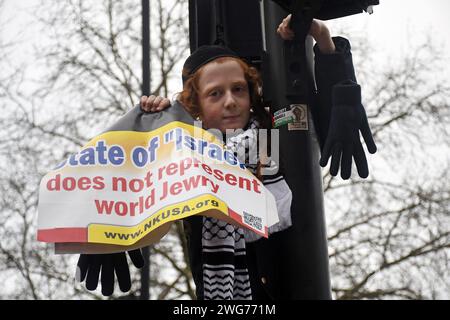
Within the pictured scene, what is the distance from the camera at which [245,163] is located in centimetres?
295

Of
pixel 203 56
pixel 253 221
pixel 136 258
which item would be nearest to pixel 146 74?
pixel 203 56

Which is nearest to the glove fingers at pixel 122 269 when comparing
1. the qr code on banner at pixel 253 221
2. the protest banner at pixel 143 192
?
the protest banner at pixel 143 192

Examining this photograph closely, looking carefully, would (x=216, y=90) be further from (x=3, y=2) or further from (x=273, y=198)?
(x=3, y=2)

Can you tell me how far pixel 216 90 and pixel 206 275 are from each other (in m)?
0.80

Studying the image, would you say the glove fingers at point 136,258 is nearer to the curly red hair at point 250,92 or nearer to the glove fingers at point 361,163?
the curly red hair at point 250,92

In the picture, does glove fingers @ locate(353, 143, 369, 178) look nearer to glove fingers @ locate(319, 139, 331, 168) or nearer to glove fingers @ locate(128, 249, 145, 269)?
glove fingers @ locate(319, 139, 331, 168)

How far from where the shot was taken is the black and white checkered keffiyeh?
272 cm

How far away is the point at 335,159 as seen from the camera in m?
2.89

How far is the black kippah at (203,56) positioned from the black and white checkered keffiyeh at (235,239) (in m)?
0.34

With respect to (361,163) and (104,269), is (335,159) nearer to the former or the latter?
(361,163)

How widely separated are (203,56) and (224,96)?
0.63 feet

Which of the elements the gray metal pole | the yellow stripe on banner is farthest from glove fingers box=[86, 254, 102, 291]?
the gray metal pole
